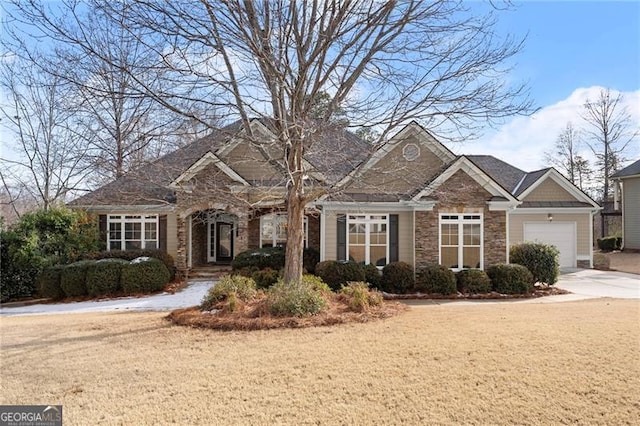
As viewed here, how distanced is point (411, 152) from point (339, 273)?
5855 millimetres

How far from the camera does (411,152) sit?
52.7ft

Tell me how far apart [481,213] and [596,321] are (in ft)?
22.8

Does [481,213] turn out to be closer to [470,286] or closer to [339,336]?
[470,286]

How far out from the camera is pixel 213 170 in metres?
16.5

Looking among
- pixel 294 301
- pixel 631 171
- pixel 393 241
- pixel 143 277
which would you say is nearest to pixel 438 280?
pixel 393 241

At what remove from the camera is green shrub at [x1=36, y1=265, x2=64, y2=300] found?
13516 mm

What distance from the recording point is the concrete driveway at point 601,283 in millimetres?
13467

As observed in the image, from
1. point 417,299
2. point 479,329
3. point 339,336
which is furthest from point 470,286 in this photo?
point 339,336

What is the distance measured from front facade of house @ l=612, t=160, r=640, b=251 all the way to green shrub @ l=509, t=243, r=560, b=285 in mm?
16032

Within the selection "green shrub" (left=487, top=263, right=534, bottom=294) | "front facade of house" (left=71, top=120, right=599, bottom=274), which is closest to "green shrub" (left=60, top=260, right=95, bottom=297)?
"front facade of house" (left=71, top=120, right=599, bottom=274)

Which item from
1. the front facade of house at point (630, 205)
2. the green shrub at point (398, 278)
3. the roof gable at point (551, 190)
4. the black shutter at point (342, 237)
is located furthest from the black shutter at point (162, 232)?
the front facade of house at point (630, 205)

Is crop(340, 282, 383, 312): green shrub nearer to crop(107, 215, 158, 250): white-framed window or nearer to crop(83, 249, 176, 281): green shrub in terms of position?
crop(83, 249, 176, 281): green shrub

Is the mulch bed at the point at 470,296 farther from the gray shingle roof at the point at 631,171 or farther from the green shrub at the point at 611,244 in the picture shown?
the green shrub at the point at 611,244

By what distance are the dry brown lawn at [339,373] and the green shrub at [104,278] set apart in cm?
550
